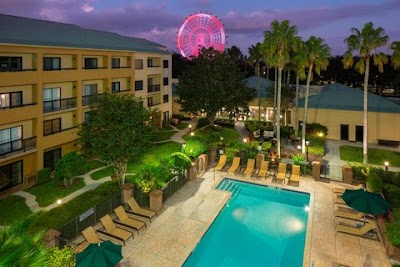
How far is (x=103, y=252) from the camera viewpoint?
1256 centimetres

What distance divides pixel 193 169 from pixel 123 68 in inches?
807

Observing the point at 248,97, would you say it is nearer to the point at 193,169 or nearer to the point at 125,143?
the point at 193,169

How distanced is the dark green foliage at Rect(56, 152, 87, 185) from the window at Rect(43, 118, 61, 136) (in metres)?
5.85

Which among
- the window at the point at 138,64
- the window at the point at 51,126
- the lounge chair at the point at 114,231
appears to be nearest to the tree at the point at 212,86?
the window at the point at 138,64

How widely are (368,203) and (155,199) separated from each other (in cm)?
1217

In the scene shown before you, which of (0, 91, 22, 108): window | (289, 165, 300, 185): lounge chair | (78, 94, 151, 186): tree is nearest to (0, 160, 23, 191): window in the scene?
(0, 91, 22, 108): window

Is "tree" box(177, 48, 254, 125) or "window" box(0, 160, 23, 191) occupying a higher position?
"tree" box(177, 48, 254, 125)

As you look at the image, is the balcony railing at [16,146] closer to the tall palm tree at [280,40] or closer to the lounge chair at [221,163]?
the lounge chair at [221,163]

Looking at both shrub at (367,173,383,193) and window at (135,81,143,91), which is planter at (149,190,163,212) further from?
window at (135,81,143,91)

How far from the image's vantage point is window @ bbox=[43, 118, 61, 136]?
29188 mm

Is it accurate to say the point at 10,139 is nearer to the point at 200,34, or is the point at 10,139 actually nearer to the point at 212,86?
the point at 212,86

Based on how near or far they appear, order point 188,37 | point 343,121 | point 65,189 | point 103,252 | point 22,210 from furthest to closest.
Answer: point 188,37
point 343,121
point 65,189
point 22,210
point 103,252

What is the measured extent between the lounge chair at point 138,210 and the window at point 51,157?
1270 cm

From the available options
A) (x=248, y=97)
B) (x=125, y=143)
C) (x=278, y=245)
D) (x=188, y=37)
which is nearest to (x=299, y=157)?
(x=278, y=245)
